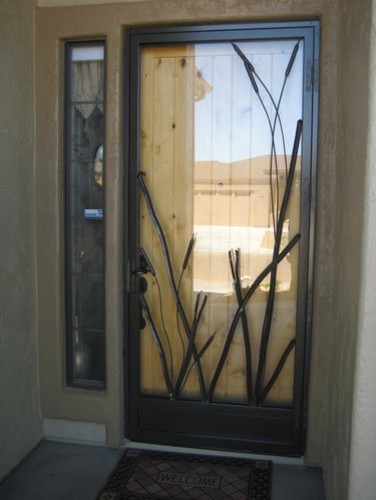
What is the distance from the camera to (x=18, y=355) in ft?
10.0

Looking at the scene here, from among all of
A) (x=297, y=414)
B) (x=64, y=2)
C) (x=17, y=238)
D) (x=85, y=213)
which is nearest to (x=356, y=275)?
(x=297, y=414)

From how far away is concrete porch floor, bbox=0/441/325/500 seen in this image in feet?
9.14

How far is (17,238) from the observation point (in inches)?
118

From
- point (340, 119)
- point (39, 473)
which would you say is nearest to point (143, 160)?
point (340, 119)

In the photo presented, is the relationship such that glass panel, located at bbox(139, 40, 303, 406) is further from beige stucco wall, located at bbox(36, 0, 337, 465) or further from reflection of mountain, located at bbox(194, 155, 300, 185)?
beige stucco wall, located at bbox(36, 0, 337, 465)

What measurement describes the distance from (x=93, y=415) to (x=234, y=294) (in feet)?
4.03

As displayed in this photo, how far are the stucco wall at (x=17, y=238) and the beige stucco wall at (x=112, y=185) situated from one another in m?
0.08

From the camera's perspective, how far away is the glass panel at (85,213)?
10.4 feet

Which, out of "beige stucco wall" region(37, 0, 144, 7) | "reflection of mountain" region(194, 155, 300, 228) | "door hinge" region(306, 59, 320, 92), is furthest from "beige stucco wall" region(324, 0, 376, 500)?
"beige stucco wall" region(37, 0, 144, 7)

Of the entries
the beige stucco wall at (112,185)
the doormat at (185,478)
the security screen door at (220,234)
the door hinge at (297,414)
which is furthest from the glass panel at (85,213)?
the door hinge at (297,414)

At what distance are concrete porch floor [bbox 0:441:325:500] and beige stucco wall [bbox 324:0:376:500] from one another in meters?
0.28

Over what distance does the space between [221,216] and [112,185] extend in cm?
71

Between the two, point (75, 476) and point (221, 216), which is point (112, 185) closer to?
point (221, 216)

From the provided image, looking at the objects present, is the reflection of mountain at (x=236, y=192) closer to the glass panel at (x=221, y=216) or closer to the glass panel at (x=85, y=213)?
the glass panel at (x=221, y=216)
